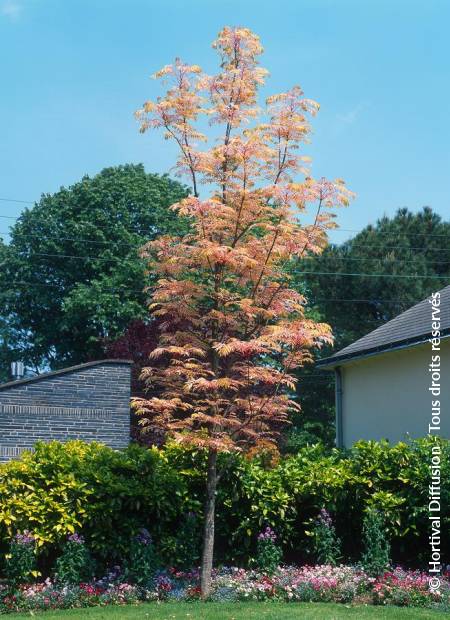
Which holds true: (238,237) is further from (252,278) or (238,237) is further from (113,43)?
(113,43)

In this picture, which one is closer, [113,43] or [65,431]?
[113,43]

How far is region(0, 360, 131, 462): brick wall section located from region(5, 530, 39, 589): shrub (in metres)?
7.11

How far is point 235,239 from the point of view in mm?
9953

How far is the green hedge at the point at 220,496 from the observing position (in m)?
9.93

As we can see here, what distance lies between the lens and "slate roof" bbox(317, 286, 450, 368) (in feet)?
45.6

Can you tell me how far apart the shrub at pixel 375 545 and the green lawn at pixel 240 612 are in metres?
1.17

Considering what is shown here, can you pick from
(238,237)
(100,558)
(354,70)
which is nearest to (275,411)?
(238,237)

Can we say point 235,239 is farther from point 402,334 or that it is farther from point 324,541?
point 402,334

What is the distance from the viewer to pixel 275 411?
9.94m

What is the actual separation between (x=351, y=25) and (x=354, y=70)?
0.83 meters

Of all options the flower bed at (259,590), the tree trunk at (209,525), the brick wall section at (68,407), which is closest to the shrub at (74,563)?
the flower bed at (259,590)

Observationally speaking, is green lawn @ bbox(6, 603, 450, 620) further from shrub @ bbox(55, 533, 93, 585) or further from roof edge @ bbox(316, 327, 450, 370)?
roof edge @ bbox(316, 327, 450, 370)

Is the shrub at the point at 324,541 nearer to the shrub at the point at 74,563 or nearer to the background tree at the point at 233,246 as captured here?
the background tree at the point at 233,246

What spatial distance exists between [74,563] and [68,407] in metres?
7.86
